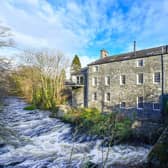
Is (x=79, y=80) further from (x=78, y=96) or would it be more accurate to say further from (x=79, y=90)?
(x=78, y=96)

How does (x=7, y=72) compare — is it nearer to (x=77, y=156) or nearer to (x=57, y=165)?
(x=57, y=165)

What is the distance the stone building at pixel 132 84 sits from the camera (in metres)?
17.5

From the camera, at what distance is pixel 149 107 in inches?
706

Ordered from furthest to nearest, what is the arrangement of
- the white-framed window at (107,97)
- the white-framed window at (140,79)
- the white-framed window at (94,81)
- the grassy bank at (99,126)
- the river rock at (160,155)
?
the white-framed window at (94,81)
the white-framed window at (107,97)
the white-framed window at (140,79)
the grassy bank at (99,126)
the river rock at (160,155)

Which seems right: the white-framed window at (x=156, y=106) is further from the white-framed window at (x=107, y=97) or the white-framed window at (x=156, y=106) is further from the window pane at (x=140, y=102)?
the white-framed window at (x=107, y=97)

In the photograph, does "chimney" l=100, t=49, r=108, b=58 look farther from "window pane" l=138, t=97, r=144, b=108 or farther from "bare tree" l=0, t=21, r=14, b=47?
"bare tree" l=0, t=21, r=14, b=47

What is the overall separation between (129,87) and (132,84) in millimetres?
515

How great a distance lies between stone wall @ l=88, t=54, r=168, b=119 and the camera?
17734 mm

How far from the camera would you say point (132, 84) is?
19891 millimetres

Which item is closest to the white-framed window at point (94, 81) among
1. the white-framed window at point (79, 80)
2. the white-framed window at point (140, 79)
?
the white-framed window at point (79, 80)


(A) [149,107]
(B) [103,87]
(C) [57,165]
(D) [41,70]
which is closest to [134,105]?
(A) [149,107]

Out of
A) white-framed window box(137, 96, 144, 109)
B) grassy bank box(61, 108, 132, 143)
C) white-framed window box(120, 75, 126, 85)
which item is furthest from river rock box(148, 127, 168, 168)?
white-framed window box(120, 75, 126, 85)

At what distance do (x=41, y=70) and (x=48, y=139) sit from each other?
15.4 metres

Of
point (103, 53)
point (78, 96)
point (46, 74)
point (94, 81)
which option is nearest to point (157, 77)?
point (94, 81)
